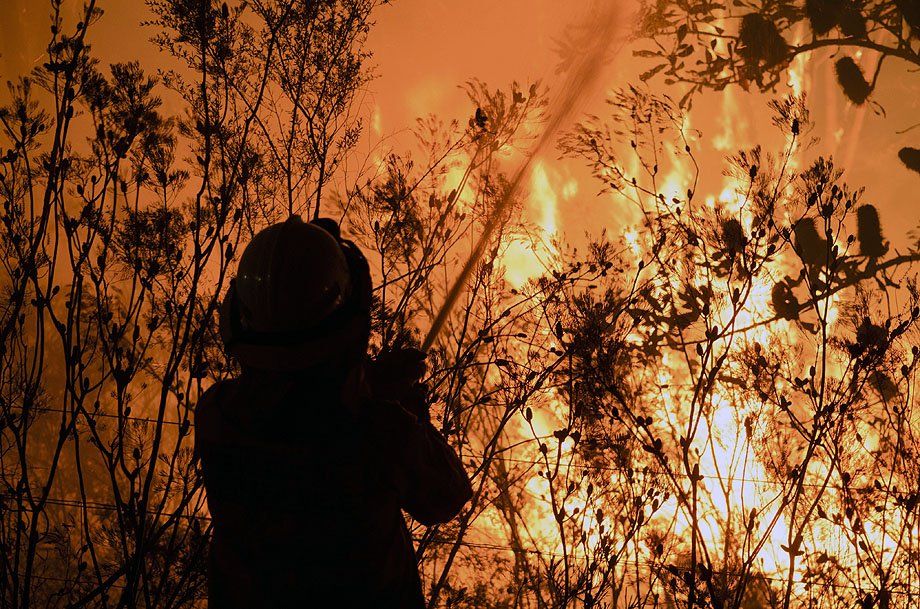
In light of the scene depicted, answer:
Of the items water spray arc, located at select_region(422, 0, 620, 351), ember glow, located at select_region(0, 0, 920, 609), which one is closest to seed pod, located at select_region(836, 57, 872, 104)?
ember glow, located at select_region(0, 0, 920, 609)

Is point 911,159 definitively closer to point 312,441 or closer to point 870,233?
point 870,233

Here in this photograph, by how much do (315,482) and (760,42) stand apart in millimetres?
3982

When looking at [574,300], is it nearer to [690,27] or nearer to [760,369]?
[760,369]

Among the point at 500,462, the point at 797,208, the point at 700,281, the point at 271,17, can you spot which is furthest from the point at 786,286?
the point at 271,17

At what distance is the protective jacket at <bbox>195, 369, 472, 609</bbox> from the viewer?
1.21 metres

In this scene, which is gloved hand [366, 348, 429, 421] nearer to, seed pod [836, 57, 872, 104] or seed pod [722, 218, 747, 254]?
seed pod [722, 218, 747, 254]

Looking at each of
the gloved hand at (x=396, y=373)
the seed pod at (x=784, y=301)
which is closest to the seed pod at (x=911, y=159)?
the seed pod at (x=784, y=301)

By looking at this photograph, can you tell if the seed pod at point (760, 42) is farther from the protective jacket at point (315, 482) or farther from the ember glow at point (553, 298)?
the protective jacket at point (315, 482)

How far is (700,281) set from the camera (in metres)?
3.13

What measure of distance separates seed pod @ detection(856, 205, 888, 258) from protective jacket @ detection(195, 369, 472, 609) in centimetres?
364

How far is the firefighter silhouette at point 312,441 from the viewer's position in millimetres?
1146

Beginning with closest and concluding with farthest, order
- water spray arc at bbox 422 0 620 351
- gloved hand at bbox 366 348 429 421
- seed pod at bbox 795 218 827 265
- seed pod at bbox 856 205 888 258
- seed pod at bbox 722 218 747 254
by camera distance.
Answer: gloved hand at bbox 366 348 429 421, seed pod at bbox 722 218 747 254, water spray arc at bbox 422 0 620 351, seed pod at bbox 795 218 827 265, seed pod at bbox 856 205 888 258

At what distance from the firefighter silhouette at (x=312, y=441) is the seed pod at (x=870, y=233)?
3633mm

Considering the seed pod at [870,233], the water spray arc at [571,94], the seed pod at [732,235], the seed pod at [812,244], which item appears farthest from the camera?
the seed pod at [870,233]
